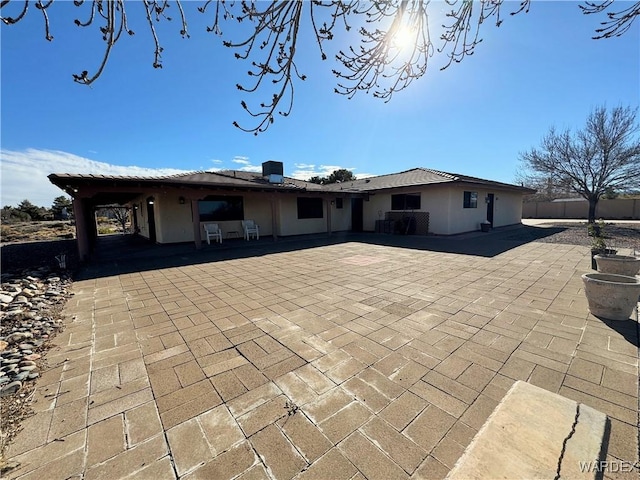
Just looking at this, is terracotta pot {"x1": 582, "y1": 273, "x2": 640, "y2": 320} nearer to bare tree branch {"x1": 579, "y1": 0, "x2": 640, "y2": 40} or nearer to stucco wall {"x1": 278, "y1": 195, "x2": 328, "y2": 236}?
bare tree branch {"x1": 579, "y1": 0, "x2": 640, "y2": 40}

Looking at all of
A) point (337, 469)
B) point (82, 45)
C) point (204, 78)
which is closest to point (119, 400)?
point (337, 469)

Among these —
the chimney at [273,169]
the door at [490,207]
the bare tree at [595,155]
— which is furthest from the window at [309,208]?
the bare tree at [595,155]

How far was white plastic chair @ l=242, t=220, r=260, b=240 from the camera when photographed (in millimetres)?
10383

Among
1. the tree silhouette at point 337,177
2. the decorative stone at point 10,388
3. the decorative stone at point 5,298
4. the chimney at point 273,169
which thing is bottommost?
the decorative stone at point 10,388

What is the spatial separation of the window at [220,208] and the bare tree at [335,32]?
8.39 m

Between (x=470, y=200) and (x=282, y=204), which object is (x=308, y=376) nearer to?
(x=282, y=204)

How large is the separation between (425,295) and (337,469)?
297 centimetres

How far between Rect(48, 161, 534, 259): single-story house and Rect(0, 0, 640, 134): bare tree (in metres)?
6.02

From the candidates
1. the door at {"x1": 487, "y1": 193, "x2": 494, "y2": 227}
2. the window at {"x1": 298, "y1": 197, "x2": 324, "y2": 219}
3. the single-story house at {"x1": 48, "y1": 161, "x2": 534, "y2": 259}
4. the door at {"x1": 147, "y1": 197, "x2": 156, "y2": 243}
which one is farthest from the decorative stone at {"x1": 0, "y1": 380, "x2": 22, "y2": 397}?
the door at {"x1": 487, "y1": 193, "x2": 494, "y2": 227}

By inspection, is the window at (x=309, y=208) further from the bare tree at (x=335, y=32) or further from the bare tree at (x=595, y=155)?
the bare tree at (x=595, y=155)

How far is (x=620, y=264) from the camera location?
12.5 ft

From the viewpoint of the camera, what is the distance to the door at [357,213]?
13.7 m

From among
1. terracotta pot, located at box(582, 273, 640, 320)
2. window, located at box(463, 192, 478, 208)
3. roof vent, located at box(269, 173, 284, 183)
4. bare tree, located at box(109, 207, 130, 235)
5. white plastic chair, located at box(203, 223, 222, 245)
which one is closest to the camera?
terracotta pot, located at box(582, 273, 640, 320)

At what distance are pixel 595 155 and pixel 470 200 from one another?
33.1ft
